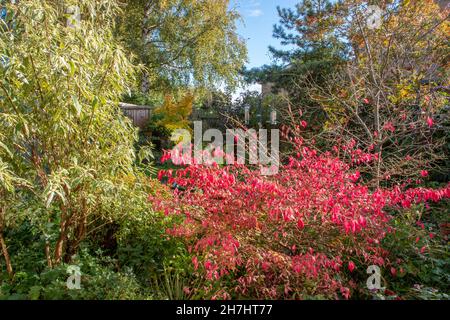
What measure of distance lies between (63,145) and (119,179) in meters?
0.48

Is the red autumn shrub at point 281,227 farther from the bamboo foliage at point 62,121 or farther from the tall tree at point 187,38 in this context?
the tall tree at point 187,38

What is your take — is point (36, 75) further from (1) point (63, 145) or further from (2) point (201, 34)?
(2) point (201, 34)

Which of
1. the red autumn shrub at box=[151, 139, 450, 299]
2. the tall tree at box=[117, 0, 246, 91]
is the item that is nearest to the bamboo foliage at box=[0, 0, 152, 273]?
the red autumn shrub at box=[151, 139, 450, 299]

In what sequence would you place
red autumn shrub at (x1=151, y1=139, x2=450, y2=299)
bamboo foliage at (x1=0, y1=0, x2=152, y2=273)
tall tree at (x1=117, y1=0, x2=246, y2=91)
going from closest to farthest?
bamboo foliage at (x1=0, y1=0, x2=152, y2=273) < red autumn shrub at (x1=151, y1=139, x2=450, y2=299) < tall tree at (x1=117, y1=0, x2=246, y2=91)

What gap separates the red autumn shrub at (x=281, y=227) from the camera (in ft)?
8.03

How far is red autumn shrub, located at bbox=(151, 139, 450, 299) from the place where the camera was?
245 centimetres

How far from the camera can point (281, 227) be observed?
104 inches

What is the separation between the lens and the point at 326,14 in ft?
20.9

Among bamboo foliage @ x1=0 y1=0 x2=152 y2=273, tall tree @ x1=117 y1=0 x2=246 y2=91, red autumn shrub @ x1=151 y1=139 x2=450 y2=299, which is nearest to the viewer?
bamboo foliage @ x1=0 y1=0 x2=152 y2=273

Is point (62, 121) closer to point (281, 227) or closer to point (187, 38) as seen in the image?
point (281, 227)

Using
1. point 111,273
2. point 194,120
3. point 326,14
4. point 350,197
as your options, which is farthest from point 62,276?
point 194,120

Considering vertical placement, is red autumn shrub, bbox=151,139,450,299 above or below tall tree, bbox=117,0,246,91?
below

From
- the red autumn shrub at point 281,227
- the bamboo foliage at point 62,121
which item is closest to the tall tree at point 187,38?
the bamboo foliage at point 62,121

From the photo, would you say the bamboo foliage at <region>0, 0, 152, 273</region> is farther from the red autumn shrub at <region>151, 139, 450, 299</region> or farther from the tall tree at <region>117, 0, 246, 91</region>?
the tall tree at <region>117, 0, 246, 91</region>
